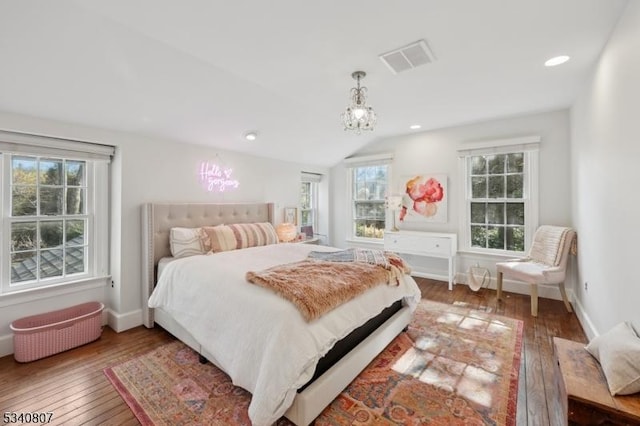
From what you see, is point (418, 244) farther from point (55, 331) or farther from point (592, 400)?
point (55, 331)

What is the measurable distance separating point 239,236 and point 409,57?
8.32 ft

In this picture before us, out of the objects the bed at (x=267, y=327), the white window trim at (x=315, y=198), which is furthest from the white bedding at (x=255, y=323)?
the white window trim at (x=315, y=198)

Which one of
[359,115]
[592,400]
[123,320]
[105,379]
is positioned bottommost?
[105,379]

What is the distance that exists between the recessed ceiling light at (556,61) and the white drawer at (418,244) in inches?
89.6

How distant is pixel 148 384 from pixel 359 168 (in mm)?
4380

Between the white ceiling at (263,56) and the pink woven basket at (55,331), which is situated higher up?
the white ceiling at (263,56)

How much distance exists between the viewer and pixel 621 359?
1.31 m

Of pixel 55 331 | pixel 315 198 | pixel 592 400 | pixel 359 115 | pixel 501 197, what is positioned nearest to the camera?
pixel 592 400

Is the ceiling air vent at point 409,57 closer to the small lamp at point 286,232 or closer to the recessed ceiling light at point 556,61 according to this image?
the recessed ceiling light at point 556,61

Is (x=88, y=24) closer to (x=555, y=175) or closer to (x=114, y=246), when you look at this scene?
(x=114, y=246)

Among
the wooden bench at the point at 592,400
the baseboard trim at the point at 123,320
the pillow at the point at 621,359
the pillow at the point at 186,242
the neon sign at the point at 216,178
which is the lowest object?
the baseboard trim at the point at 123,320

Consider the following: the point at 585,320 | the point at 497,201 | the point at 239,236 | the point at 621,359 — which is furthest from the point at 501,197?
the point at 239,236

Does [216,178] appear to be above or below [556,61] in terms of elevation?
below

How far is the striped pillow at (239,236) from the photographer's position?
312 cm
